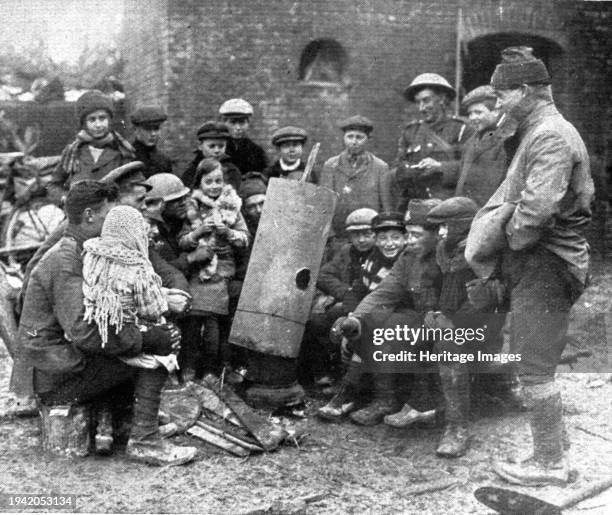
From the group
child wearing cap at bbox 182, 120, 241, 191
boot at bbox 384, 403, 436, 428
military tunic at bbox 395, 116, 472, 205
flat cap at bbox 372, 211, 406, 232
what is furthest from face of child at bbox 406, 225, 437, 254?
child wearing cap at bbox 182, 120, 241, 191

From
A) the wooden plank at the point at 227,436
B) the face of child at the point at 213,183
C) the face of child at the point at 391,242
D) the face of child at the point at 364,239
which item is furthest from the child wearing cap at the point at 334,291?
the wooden plank at the point at 227,436

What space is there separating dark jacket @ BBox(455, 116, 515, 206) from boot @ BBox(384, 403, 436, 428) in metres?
1.64

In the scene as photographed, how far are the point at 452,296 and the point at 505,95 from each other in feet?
3.88

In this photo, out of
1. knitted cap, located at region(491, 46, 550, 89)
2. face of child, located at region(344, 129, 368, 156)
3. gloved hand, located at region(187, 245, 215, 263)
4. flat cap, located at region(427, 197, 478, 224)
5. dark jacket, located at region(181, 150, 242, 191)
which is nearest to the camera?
knitted cap, located at region(491, 46, 550, 89)

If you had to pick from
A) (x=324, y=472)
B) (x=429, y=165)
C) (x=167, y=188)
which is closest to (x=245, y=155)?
(x=167, y=188)

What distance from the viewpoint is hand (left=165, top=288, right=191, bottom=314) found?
428 cm

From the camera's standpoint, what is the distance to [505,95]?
11.8ft

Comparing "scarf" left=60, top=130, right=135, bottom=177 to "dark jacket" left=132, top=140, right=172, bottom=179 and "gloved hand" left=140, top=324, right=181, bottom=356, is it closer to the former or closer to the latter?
"dark jacket" left=132, top=140, right=172, bottom=179

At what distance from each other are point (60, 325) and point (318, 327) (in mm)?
1879

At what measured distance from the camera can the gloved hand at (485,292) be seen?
3.71m

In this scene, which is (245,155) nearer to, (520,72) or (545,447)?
(520,72)

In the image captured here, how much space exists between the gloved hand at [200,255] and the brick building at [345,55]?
3.52 meters

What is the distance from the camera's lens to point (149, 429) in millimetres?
3854

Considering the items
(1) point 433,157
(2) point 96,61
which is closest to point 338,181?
(1) point 433,157
